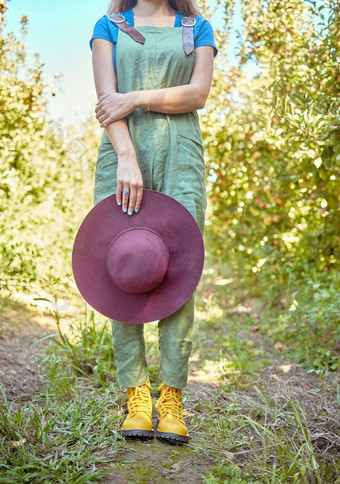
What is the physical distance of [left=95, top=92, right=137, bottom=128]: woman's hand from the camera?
5.33 feet

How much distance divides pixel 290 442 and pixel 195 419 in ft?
1.40

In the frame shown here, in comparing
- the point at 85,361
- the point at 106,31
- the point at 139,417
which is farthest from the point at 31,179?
the point at 139,417

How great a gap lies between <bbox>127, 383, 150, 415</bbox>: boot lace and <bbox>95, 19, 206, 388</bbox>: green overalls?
0.19ft

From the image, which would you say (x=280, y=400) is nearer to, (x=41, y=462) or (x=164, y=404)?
(x=164, y=404)

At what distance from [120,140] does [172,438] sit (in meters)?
1.07

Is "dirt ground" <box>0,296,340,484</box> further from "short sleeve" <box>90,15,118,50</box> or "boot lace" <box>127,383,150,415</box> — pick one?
"short sleeve" <box>90,15,118,50</box>

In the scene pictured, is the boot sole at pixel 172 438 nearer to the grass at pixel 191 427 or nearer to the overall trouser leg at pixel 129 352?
the grass at pixel 191 427

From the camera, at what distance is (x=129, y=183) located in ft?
5.21

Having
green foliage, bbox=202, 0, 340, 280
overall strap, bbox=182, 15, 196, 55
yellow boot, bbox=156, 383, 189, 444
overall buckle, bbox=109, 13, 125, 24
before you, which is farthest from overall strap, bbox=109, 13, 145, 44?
yellow boot, bbox=156, 383, 189, 444

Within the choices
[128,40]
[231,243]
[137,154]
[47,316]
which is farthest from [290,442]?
[231,243]

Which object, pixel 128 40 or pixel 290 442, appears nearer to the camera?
pixel 290 442

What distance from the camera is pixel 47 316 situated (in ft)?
12.0

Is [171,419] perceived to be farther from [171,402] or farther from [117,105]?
[117,105]

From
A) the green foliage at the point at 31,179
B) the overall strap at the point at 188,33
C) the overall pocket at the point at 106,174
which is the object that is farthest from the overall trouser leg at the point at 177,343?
the green foliage at the point at 31,179
